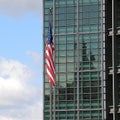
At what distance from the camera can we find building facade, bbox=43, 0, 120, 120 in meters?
122

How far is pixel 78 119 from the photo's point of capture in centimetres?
12219

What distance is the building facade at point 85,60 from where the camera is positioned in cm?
12212

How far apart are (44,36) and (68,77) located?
10.1m

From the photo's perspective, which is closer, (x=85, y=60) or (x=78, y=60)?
(x=85, y=60)

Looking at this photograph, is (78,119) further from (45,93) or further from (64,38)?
(64,38)

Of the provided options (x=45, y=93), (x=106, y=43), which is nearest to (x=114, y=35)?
(x=106, y=43)

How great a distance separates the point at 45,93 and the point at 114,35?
18035 millimetres

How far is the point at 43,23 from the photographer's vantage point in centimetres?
12812

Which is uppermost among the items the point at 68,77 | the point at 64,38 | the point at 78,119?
the point at 64,38

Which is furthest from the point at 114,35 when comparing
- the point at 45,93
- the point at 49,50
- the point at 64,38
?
the point at 49,50

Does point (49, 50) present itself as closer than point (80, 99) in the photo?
Yes

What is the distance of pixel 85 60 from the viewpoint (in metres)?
124

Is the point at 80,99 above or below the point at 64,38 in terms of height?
below

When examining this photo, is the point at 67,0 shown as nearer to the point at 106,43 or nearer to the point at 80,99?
the point at 106,43
